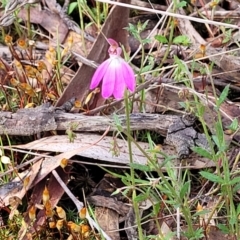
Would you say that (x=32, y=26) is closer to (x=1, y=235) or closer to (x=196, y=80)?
(x=196, y=80)

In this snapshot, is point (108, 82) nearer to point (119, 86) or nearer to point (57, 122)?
point (119, 86)

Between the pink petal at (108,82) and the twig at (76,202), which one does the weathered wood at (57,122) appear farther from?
the pink petal at (108,82)

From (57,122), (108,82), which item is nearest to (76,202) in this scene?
(57,122)

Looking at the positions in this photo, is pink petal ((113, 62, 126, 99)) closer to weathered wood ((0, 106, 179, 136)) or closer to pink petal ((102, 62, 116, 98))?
pink petal ((102, 62, 116, 98))

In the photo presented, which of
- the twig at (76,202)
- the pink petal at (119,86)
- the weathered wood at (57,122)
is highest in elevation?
the pink petal at (119,86)

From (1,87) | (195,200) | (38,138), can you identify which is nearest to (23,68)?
(1,87)

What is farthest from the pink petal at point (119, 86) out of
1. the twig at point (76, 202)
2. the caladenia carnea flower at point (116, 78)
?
the twig at point (76, 202)
